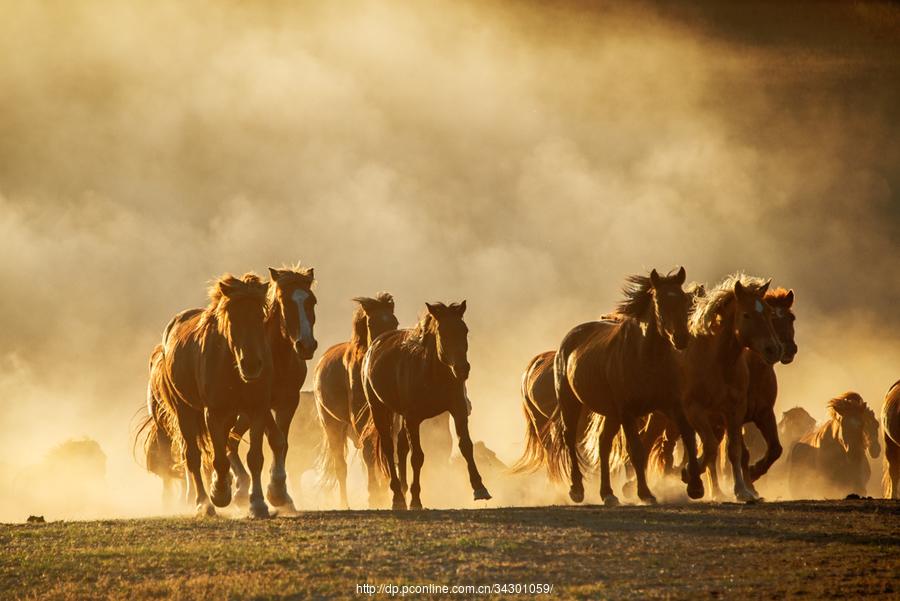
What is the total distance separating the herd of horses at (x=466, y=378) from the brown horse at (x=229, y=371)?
2cm

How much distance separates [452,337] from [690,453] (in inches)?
144

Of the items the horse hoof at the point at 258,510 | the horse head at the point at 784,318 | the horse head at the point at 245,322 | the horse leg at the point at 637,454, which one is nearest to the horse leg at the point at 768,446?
the horse head at the point at 784,318

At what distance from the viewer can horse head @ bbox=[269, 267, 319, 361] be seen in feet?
53.9

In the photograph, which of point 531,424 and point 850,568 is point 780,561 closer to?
point 850,568

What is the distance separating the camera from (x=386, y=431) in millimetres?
19734

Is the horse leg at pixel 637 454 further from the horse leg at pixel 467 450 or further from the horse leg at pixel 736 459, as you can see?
the horse leg at pixel 467 450

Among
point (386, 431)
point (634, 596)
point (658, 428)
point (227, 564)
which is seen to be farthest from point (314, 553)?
point (658, 428)

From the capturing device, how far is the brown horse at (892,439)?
22984 millimetres

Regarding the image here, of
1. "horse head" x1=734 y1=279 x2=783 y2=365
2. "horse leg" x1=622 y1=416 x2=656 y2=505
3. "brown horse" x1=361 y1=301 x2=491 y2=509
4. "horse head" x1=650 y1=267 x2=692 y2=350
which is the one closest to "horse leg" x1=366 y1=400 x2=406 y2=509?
"brown horse" x1=361 y1=301 x2=491 y2=509

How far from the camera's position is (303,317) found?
16.6 meters

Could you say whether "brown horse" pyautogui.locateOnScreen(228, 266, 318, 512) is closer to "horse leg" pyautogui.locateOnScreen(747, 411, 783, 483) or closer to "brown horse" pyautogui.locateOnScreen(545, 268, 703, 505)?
"brown horse" pyautogui.locateOnScreen(545, 268, 703, 505)

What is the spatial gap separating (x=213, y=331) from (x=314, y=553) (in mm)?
4853

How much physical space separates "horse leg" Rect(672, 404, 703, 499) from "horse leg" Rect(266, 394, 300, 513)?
16.8 ft

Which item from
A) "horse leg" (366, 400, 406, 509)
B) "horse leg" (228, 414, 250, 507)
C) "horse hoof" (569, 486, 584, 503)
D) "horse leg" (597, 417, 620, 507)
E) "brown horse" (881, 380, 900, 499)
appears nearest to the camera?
"horse leg" (228, 414, 250, 507)
